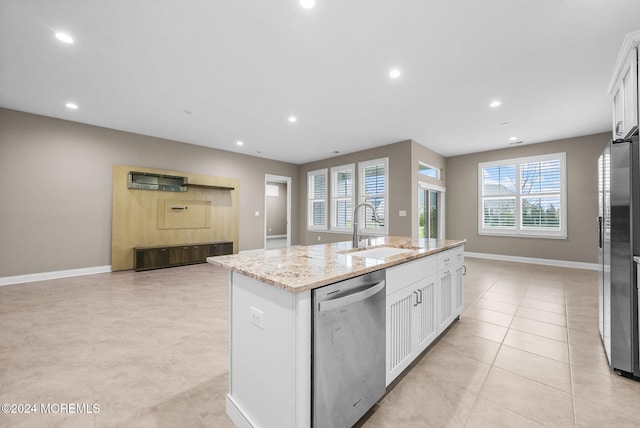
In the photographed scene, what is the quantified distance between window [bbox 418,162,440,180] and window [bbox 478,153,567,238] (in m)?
1.08

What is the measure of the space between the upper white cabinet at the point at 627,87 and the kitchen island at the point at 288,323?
5.85 ft

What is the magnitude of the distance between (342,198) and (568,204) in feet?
17.0

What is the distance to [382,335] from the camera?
149cm

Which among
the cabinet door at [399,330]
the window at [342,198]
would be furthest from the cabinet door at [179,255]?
the cabinet door at [399,330]

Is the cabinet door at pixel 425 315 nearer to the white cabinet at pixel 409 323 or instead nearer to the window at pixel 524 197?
the white cabinet at pixel 409 323

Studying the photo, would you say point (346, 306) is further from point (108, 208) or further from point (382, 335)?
point (108, 208)

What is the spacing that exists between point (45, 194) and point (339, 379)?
6.01 meters

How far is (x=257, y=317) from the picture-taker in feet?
4.13

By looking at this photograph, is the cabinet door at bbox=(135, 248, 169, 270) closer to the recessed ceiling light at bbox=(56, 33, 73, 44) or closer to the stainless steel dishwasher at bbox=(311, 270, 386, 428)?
the recessed ceiling light at bbox=(56, 33, 73, 44)

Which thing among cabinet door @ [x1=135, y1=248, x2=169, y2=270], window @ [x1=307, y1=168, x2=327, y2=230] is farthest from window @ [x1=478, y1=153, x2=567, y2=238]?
cabinet door @ [x1=135, y1=248, x2=169, y2=270]

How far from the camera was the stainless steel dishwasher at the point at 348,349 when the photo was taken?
113 cm

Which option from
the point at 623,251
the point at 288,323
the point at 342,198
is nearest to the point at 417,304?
the point at 288,323

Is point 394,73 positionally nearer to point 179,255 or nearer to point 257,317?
point 257,317

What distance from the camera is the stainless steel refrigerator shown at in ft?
5.96
